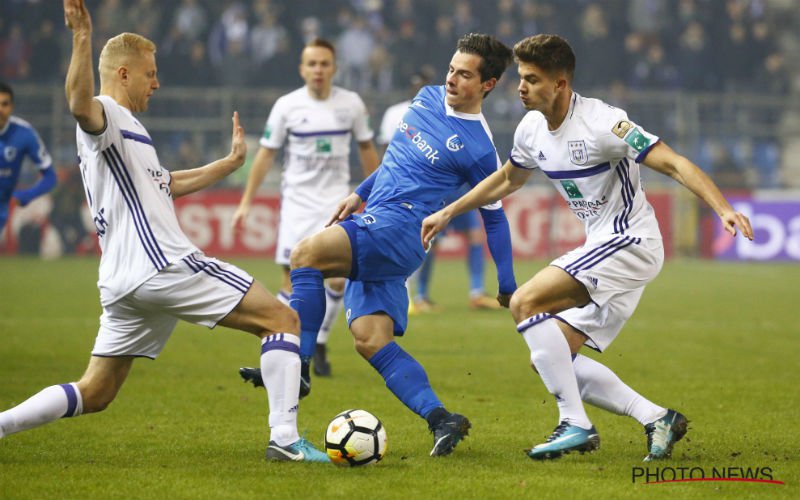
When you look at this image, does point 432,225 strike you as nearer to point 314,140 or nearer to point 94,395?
point 94,395

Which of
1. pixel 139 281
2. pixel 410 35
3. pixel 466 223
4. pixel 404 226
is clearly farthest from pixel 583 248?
pixel 410 35

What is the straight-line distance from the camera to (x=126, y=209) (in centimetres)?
517

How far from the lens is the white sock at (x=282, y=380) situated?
5.33 metres

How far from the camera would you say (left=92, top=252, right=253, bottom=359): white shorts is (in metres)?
5.15

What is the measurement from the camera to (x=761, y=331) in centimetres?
1152

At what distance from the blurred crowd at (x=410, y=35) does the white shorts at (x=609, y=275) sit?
17655 mm

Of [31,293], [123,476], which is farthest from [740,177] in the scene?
[123,476]

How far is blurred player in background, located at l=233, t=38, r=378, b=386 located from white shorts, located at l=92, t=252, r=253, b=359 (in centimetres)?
387

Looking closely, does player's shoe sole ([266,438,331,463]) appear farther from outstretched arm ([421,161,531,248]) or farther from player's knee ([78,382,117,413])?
outstretched arm ([421,161,531,248])

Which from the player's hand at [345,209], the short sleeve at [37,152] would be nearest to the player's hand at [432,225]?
the player's hand at [345,209]

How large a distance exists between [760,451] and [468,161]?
2134 millimetres

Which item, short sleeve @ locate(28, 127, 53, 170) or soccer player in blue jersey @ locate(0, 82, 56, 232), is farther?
short sleeve @ locate(28, 127, 53, 170)

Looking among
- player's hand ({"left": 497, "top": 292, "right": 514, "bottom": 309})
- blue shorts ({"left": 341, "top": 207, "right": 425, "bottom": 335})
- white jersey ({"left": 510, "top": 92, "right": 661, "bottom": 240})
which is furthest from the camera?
player's hand ({"left": 497, "top": 292, "right": 514, "bottom": 309})

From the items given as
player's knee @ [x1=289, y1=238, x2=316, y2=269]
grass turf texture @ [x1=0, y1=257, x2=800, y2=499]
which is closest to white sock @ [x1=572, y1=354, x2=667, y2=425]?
grass turf texture @ [x1=0, y1=257, x2=800, y2=499]
